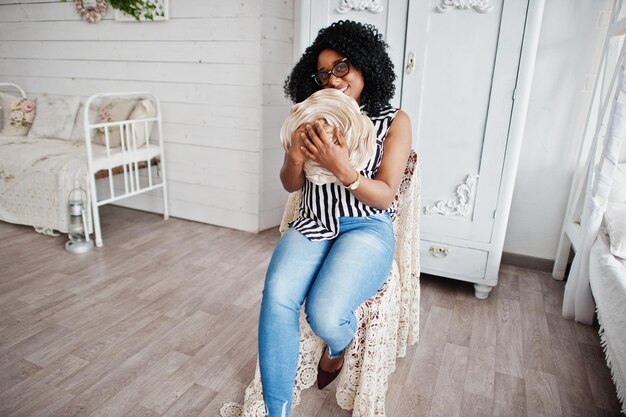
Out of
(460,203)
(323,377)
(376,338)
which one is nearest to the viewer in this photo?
(376,338)

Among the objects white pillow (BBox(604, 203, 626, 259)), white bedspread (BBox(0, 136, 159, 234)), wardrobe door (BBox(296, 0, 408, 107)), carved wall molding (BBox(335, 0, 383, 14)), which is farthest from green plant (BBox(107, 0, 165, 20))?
white pillow (BBox(604, 203, 626, 259))

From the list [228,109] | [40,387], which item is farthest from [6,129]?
[40,387]

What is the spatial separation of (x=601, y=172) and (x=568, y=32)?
0.82 meters

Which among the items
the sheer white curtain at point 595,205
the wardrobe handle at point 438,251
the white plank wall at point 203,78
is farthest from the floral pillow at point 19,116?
the sheer white curtain at point 595,205

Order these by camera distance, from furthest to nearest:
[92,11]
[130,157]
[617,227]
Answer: [92,11], [130,157], [617,227]

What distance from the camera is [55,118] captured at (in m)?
3.07

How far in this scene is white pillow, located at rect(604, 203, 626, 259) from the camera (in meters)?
1.58

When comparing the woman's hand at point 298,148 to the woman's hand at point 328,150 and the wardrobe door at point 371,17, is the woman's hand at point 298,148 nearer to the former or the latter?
the woman's hand at point 328,150

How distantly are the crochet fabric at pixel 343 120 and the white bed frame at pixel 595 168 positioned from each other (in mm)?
1132

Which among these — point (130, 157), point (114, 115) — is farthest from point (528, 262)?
point (114, 115)

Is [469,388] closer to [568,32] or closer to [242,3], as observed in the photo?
[568,32]

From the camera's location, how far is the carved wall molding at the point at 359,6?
1.87 metres

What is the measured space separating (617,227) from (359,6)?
4.55ft

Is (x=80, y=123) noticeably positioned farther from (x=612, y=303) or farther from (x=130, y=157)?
(x=612, y=303)
